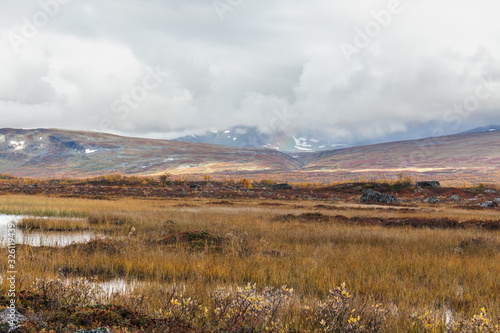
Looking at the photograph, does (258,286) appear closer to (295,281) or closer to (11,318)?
(295,281)

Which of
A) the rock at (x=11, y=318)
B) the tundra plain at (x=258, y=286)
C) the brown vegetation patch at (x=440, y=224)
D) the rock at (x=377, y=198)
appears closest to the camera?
the rock at (x=11, y=318)

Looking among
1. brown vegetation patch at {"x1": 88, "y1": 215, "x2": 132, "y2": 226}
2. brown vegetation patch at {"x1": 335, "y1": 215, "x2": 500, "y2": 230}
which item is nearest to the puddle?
brown vegetation patch at {"x1": 88, "y1": 215, "x2": 132, "y2": 226}

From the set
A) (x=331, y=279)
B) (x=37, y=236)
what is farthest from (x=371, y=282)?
(x=37, y=236)

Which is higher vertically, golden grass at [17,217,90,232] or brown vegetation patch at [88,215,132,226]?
golden grass at [17,217,90,232]

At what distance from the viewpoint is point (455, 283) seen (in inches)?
219

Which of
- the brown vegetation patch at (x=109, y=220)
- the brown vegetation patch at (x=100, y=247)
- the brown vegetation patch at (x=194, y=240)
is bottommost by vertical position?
the brown vegetation patch at (x=109, y=220)

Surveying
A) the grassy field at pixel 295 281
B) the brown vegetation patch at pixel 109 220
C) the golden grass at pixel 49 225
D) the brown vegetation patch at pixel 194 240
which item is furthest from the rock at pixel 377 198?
the golden grass at pixel 49 225

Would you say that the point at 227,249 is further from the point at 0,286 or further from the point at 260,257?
the point at 0,286

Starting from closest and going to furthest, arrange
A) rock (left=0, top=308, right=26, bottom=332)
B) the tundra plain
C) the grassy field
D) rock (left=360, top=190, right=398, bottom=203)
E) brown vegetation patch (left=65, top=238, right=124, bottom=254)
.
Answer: rock (left=0, top=308, right=26, bottom=332), the tundra plain, the grassy field, brown vegetation patch (left=65, top=238, right=124, bottom=254), rock (left=360, top=190, right=398, bottom=203)

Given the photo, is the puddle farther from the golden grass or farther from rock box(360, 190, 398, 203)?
rock box(360, 190, 398, 203)

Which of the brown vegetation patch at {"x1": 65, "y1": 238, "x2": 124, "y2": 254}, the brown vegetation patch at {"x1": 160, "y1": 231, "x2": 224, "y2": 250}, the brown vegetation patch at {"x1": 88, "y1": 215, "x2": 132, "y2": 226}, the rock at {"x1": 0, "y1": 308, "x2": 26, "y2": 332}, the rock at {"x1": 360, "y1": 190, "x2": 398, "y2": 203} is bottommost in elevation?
the rock at {"x1": 360, "y1": 190, "x2": 398, "y2": 203}

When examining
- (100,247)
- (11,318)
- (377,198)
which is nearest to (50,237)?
(100,247)

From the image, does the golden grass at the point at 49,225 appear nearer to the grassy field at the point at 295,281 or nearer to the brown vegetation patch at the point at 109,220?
the brown vegetation patch at the point at 109,220

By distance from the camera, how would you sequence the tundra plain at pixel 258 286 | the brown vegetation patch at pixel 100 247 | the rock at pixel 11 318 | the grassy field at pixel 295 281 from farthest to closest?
the brown vegetation patch at pixel 100 247
the grassy field at pixel 295 281
the tundra plain at pixel 258 286
the rock at pixel 11 318
